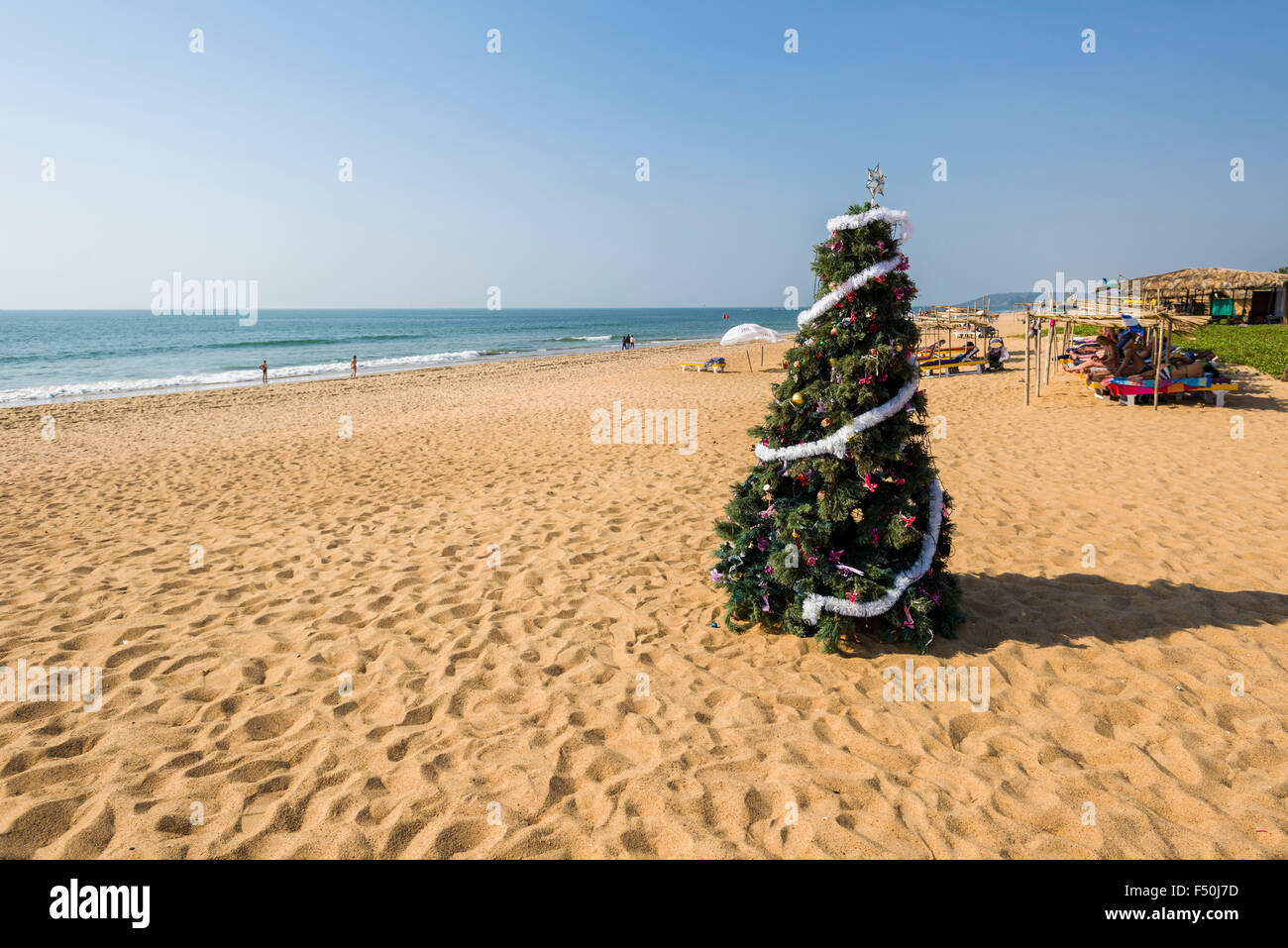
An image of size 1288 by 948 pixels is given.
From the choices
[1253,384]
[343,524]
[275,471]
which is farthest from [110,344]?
[1253,384]

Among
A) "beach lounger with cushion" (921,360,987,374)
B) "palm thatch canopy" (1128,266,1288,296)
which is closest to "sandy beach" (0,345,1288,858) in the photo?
"beach lounger with cushion" (921,360,987,374)

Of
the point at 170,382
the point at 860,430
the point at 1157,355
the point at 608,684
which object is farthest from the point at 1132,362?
the point at 170,382

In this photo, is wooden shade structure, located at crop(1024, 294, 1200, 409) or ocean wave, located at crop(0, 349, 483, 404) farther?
ocean wave, located at crop(0, 349, 483, 404)

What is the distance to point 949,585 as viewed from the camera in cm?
468

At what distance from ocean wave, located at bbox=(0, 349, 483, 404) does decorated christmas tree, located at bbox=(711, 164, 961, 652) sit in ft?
98.1

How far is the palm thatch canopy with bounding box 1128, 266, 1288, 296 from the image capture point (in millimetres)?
31734

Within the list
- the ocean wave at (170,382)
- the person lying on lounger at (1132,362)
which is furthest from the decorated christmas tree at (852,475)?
the ocean wave at (170,382)

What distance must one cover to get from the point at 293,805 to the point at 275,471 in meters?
8.83

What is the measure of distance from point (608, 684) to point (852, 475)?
2144 millimetres

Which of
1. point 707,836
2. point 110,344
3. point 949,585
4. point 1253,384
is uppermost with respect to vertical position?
point 110,344

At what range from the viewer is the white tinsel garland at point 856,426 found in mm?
4094

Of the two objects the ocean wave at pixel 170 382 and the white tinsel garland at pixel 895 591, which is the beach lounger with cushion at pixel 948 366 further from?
the ocean wave at pixel 170 382

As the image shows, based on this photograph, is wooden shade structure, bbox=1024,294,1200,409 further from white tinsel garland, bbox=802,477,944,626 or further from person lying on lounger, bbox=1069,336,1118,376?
white tinsel garland, bbox=802,477,944,626

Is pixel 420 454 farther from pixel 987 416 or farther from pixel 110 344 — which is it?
pixel 110 344
